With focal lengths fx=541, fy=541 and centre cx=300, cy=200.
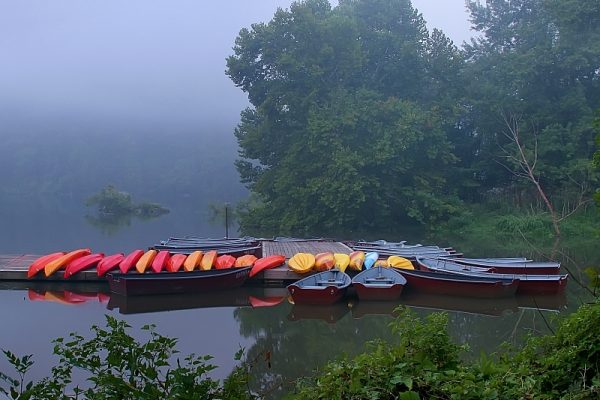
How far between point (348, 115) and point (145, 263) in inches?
441

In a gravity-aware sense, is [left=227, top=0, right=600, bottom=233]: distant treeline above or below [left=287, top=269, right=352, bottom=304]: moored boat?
above

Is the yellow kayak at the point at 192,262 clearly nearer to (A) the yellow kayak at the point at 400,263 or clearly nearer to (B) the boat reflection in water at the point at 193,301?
(B) the boat reflection in water at the point at 193,301

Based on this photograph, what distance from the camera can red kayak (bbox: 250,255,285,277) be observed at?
12.4 m

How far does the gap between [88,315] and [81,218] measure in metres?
19.6

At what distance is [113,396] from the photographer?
2.22m

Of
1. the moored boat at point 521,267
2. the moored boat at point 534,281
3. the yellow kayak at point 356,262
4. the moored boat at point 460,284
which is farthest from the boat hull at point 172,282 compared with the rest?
the moored boat at point 521,267

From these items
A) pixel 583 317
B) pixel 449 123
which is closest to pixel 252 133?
pixel 449 123

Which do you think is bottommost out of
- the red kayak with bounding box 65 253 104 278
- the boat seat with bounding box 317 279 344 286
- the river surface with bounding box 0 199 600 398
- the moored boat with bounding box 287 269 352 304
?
the river surface with bounding box 0 199 600 398

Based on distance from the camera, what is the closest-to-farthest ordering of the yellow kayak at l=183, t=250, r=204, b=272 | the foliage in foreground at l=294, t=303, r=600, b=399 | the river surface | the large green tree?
1. the foliage in foreground at l=294, t=303, r=600, b=399
2. the river surface
3. the yellow kayak at l=183, t=250, r=204, b=272
4. the large green tree

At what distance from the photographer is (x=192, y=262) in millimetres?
12297

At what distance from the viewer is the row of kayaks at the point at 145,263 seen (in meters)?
12.2

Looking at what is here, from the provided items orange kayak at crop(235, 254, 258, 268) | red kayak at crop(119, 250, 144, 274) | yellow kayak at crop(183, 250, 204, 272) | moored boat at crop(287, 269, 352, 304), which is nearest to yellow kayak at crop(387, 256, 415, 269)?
moored boat at crop(287, 269, 352, 304)

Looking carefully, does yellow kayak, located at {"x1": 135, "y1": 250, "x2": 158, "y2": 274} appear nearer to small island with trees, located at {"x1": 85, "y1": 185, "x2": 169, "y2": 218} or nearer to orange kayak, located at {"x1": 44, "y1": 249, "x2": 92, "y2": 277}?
orange kayak, located at {"x1": 44, "y1": 249, "x2": 92, "y2": 277}

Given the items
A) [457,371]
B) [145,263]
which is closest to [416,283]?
[145,263]
